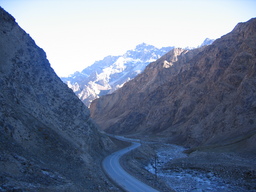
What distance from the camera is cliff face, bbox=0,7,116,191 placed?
47.8 feet

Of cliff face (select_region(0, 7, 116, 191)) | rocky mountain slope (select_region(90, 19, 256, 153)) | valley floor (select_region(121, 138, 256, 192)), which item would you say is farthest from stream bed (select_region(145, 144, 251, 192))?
rocky mountain slope (select_region(90, 19, 256, 153))

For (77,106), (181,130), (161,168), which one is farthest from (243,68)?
(77,106)

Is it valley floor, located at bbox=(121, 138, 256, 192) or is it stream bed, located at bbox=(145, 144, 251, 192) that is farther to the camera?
valley floor, located at bbox=(121, 138, 256, 192)

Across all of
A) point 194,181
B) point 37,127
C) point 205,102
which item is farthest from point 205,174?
point 205,102

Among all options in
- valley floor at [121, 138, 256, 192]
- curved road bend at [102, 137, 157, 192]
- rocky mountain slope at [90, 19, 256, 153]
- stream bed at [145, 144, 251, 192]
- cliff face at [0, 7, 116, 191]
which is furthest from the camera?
rocky mountain slope at [90, 19, 256, 153]

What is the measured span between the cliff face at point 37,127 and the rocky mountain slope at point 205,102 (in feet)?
92.4

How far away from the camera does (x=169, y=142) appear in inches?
2719

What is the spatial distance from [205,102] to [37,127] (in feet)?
184

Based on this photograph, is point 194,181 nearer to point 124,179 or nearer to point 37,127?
point 124,179

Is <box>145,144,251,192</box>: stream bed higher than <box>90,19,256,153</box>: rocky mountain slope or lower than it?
lower

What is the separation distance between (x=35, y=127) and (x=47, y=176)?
29.7 ft

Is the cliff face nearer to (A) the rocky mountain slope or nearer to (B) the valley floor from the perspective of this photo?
(B) the valley floor

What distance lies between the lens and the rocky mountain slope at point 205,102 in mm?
51844

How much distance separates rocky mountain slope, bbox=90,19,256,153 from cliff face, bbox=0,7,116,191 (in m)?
28.2
